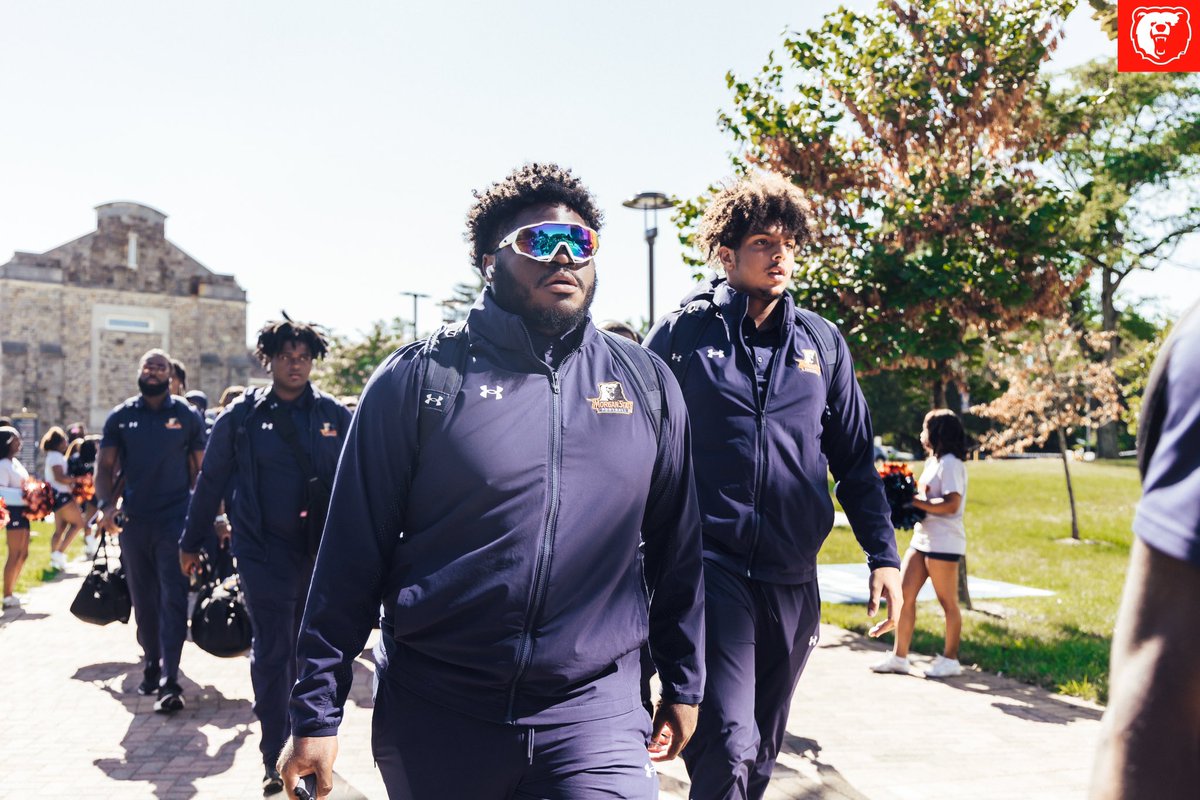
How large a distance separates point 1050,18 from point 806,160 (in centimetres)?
261

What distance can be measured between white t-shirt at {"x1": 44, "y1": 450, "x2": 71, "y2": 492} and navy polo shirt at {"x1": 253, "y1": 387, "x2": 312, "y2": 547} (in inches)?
423

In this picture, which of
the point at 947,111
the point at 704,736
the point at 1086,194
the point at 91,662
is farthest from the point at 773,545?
the point at 1086,194

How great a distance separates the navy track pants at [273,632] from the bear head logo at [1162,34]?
6322 mm

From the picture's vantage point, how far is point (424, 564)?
2.49m

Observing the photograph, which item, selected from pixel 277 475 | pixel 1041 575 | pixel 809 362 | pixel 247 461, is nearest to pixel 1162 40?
pixel 809 362

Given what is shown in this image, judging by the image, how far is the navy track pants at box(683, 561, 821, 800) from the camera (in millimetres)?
3443

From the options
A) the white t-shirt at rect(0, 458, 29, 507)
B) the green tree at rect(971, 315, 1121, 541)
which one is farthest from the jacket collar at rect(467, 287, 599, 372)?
the green tree at rect(971, 315, 1121, 541)

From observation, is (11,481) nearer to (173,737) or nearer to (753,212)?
(173,737)

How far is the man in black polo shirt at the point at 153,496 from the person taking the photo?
719 cm

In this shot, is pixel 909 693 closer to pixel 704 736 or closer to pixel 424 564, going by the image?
pixel 704 736

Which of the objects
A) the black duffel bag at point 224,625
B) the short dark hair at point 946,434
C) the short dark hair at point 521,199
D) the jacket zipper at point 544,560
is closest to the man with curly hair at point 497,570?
the jacket zipper at point 544,560

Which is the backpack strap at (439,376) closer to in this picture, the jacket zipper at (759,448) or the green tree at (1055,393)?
the jacket zipper at (759,448)

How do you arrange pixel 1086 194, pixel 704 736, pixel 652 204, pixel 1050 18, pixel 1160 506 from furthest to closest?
pixel 652 204, pixel 1086 194, pixel 1050 18, pixel 704 736, pixel 1160 506

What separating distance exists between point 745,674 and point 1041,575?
12667 mm
